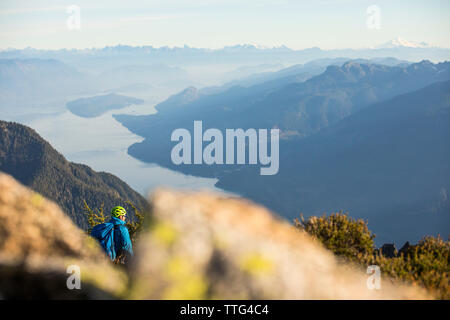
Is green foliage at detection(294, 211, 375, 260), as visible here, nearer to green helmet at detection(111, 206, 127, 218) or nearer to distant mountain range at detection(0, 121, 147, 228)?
green helmet at detection(111, 206, 127, 218)

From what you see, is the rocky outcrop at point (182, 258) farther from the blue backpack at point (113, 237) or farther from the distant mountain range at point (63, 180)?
the distant mountain range at point (63, 180)

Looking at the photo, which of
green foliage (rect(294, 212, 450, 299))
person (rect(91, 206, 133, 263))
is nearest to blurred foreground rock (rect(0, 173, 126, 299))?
person (rect(91, 206, 133, 263))

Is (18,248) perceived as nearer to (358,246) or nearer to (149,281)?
(149,281)

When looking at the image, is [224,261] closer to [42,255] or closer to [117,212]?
[42,255]

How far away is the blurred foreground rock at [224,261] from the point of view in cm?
344

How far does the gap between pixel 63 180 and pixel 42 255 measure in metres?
179

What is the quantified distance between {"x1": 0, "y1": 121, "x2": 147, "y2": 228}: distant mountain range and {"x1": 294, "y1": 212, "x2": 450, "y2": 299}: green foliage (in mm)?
146025

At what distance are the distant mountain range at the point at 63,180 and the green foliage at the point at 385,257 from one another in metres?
146

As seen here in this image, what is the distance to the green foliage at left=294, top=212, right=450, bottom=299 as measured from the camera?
19.2ft

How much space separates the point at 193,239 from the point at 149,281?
0.57 metres

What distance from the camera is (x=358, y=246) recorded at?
800 cm

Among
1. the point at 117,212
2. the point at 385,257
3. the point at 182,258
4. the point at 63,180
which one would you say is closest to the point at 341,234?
the point at 385,257

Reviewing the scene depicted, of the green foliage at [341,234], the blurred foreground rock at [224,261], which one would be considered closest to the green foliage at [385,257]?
the green foliage at [341,234]
